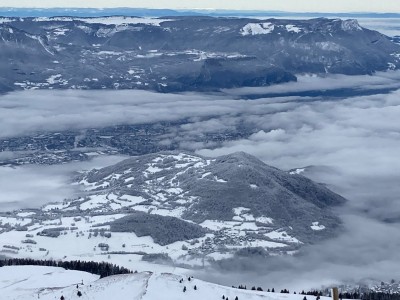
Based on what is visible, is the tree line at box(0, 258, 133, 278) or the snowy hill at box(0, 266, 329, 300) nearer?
the snowy hill at box(0, 266, 329, 300)

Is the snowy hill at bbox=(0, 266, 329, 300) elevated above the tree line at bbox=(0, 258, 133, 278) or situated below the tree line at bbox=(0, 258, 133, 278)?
above

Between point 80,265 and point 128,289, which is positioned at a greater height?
point 128,289

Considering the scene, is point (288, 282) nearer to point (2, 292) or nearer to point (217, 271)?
point (217, 271)

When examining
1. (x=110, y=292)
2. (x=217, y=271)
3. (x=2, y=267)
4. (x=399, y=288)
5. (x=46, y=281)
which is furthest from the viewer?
(x=217, y=271)

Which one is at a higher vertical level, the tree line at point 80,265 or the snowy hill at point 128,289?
the snowy hill at point 128,289

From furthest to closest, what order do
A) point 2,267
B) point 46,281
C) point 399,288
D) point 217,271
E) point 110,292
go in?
→ 1. point 217,271
2. point 399,288
3. point 2,267
4. point 46,281
5. point 110,292

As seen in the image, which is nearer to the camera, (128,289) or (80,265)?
(128,289)

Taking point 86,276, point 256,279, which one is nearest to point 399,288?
point 256,279

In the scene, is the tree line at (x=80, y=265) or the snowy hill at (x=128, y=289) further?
the tree line at (x=80, y=265)
